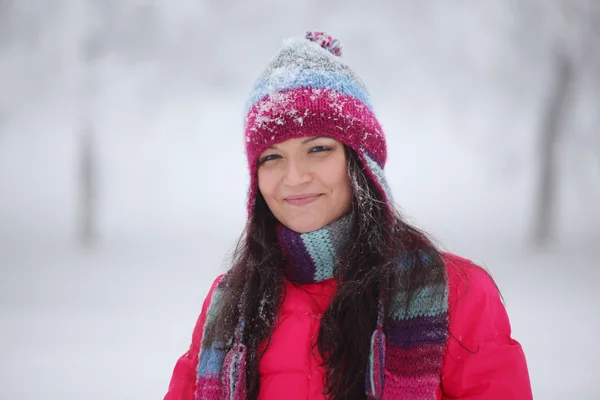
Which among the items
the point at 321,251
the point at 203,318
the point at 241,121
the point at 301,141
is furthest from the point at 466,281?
the point at 241,121

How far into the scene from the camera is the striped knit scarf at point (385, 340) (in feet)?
4.38

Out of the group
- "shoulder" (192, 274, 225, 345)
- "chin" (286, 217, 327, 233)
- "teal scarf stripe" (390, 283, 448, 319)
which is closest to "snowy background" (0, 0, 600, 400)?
"shoulder" (192, 274, 225, 345)

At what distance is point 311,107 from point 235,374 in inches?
35.3

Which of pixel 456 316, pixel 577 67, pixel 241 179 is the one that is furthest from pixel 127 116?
pixel 456 316

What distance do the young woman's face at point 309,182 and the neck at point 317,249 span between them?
3cm

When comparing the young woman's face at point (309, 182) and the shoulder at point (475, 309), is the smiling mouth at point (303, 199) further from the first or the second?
the shoulder at point (475, 309)

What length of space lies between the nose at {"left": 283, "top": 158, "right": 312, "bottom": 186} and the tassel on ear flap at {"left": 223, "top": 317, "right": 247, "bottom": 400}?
0.56 m

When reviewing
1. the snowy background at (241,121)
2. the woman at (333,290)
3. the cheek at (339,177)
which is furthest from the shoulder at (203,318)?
the snowy background at (241,121)

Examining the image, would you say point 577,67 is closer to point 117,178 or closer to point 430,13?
point 430,13

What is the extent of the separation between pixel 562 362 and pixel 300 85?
3.16 m

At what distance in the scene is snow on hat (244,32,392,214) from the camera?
154 centimetres

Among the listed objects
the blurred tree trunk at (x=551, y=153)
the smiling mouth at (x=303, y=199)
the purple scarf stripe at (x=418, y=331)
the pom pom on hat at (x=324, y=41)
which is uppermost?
the blurred tree trunk at (x=551, y=153)

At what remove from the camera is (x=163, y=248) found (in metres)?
7.72

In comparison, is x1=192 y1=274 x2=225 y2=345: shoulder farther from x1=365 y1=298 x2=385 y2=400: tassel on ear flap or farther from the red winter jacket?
x1=365 y1=298 x2=385 y2=400: tassel on ear flap
